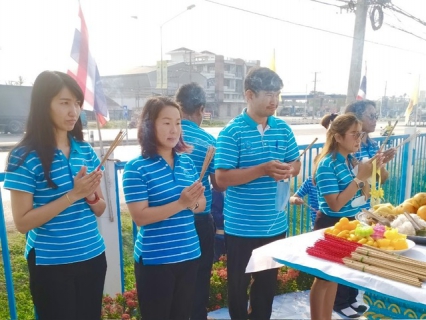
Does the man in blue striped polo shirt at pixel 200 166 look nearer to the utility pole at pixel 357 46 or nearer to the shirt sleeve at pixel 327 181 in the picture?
the shirt sleeve at pixel 327 181

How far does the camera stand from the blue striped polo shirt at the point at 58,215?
4.95 ft

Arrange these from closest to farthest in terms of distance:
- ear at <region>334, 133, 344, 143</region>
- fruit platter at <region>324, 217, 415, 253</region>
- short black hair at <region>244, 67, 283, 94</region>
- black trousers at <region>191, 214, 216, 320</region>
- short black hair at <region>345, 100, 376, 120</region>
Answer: fruit platter at <region>324, 217, 415, 253</region>, short black hair at <region>244, 67, 283, 94</region>, black trousers at <region>191, 214, 216, 320</region>, ear at <region>334, 133, 344, 143</region>, short black hair at <region>345, 100, 376, 120</region>

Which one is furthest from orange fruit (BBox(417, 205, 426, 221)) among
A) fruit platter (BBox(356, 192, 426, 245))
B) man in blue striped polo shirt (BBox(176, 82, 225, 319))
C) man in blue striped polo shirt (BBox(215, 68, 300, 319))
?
man in blue striped polo shirt (BBox(176, 82, 225, 319))

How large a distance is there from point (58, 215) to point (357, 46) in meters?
8.72

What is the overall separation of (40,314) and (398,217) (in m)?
1.76

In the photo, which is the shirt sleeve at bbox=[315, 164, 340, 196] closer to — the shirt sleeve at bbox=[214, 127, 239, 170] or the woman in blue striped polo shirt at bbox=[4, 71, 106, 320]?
the shirt sleeve at bbox=[214, 127, 239, 170]

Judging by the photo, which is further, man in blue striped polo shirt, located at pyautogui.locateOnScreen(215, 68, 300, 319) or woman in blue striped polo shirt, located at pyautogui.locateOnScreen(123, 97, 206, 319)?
man in blue striped polo shirt, located at pyautogui.locateOnScreen(215, 68, 300, 319)

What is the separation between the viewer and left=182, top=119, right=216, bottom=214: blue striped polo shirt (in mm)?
2303

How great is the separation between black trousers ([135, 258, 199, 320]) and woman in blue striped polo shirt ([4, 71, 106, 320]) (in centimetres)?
21

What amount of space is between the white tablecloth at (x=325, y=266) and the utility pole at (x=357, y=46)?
7.78 m

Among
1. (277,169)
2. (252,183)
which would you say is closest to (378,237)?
(277,169)

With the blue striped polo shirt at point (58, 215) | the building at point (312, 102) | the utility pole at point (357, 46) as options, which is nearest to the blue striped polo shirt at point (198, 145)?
the blue striped polo shirt at point (58, 215)

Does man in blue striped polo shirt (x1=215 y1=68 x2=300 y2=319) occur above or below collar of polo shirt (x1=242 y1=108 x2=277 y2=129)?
below

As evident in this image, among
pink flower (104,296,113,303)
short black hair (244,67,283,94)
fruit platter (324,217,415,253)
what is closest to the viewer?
fruit platter (324,217,415,253)
